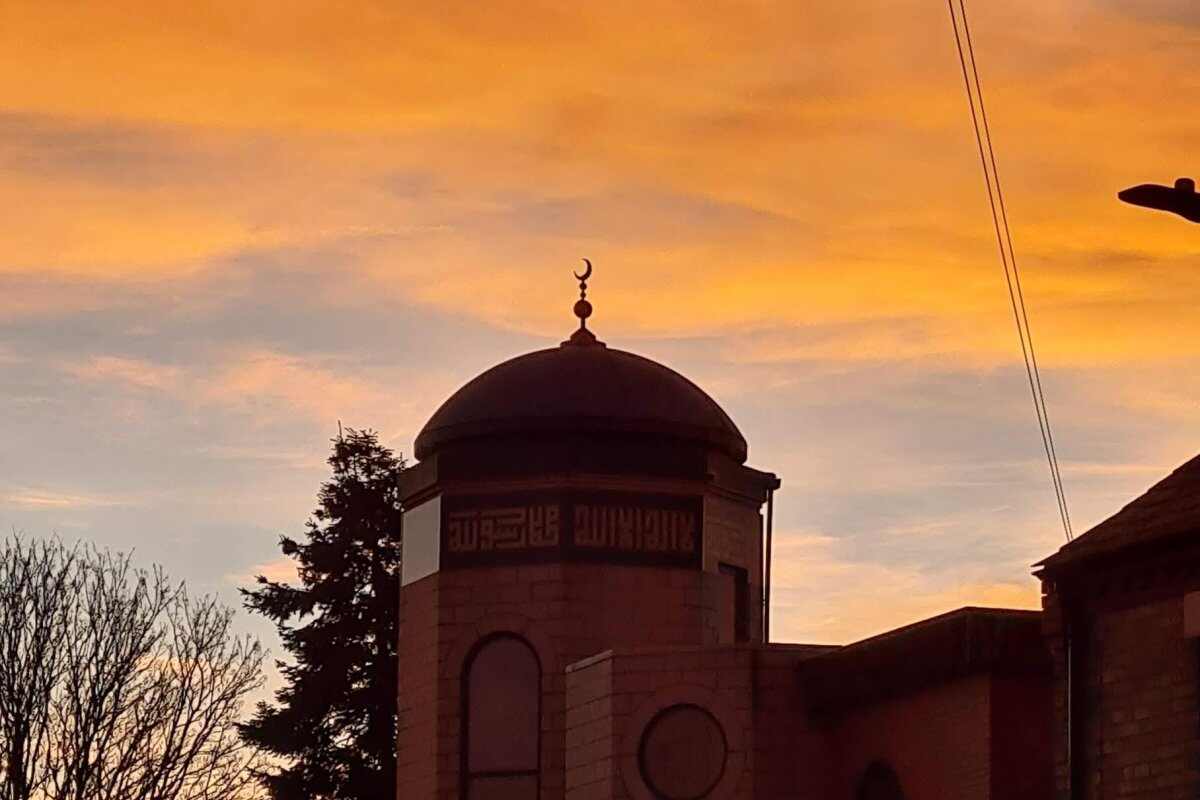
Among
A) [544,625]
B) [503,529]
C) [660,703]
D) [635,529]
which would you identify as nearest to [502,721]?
[544,625]

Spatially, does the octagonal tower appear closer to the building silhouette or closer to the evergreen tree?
the building silhouette

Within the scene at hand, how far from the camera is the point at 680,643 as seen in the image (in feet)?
101

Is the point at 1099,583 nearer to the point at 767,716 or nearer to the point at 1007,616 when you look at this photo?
the point at 1007,616

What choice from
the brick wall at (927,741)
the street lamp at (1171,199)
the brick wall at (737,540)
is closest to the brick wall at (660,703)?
the brick wall at (927,741)

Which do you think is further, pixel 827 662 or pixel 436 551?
pixel 436 551

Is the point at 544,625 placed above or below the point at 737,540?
below

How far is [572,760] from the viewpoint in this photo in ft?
94.6

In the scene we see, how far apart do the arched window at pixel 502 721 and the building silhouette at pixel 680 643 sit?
24 millimetres

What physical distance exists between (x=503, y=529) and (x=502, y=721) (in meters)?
2.07

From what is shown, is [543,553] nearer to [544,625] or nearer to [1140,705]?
[544,625]

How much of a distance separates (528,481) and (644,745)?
4.09 meters

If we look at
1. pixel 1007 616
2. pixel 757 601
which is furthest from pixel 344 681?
pixel 1007 616

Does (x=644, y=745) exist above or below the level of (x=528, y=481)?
below

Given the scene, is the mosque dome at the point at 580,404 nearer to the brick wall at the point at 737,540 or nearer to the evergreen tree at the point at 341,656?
the brick wall at the point at 737,540
